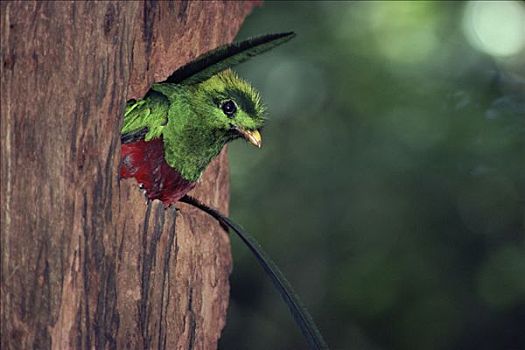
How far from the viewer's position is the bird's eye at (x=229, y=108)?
365 centimetres

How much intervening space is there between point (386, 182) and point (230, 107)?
4030 millimetres

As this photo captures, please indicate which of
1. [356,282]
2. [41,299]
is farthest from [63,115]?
[356,282]

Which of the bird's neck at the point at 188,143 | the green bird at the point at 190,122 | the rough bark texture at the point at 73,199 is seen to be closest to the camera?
the rough bark texture at the point at 73,199

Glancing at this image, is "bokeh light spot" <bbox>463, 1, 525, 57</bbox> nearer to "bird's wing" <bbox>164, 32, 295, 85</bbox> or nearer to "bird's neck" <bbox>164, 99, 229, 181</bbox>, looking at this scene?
"bird's neck" <bbox>164, 99, 229, 181</bbox>

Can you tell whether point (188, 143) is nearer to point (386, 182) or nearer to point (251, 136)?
point (251, 136)

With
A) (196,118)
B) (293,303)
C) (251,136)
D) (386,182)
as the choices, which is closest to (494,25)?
(386,182)

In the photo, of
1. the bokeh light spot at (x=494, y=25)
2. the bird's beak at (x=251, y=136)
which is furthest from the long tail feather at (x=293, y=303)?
the bokeh light spot at (x=494, y=25)

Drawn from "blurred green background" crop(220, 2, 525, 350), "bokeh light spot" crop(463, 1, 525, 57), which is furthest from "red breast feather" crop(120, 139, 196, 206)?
"bokeh light spot" crop(463, 1, 525, 57)

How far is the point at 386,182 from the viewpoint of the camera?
298 inches

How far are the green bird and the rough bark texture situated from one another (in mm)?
448

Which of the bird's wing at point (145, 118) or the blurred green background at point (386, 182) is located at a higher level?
the blurred green background at point (386, 182)

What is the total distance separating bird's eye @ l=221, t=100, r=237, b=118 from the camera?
3652 millimetres

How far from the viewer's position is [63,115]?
2.42 m

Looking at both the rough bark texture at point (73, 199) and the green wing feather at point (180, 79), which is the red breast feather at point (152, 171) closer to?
the green wing feather at point (180, 79)
